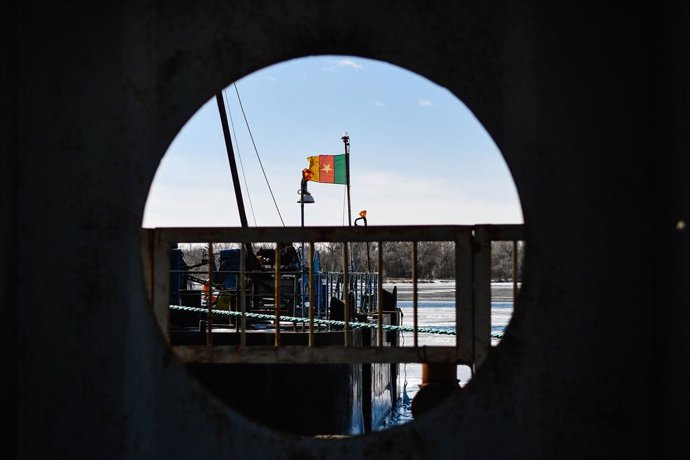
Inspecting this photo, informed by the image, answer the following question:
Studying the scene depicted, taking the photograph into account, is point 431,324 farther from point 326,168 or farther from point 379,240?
point 379,240

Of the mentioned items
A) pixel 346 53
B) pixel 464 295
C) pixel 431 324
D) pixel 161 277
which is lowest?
pixel 431 324

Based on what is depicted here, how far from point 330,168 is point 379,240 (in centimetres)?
1547

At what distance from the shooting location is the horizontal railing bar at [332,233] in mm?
3488

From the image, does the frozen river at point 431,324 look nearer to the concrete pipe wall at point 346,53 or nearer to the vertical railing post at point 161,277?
the concrete pipe wall at point 346,53

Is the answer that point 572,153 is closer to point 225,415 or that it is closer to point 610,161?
point 610,161

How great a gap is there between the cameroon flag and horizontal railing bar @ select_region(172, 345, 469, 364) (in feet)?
50.3

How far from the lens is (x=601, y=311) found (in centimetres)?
246

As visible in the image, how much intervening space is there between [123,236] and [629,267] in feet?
5.88

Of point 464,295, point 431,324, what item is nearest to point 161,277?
point 464,295

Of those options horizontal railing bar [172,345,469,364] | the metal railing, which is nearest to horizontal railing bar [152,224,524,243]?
the metal railing

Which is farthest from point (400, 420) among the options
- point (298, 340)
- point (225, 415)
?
point (225, 415)

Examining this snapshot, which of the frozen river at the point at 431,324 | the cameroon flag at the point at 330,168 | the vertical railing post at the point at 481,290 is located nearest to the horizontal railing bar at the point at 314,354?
the vertical railing post at the point at 481,290

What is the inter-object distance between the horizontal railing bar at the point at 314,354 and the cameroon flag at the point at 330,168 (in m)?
15.3

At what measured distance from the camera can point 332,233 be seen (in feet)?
12.3
